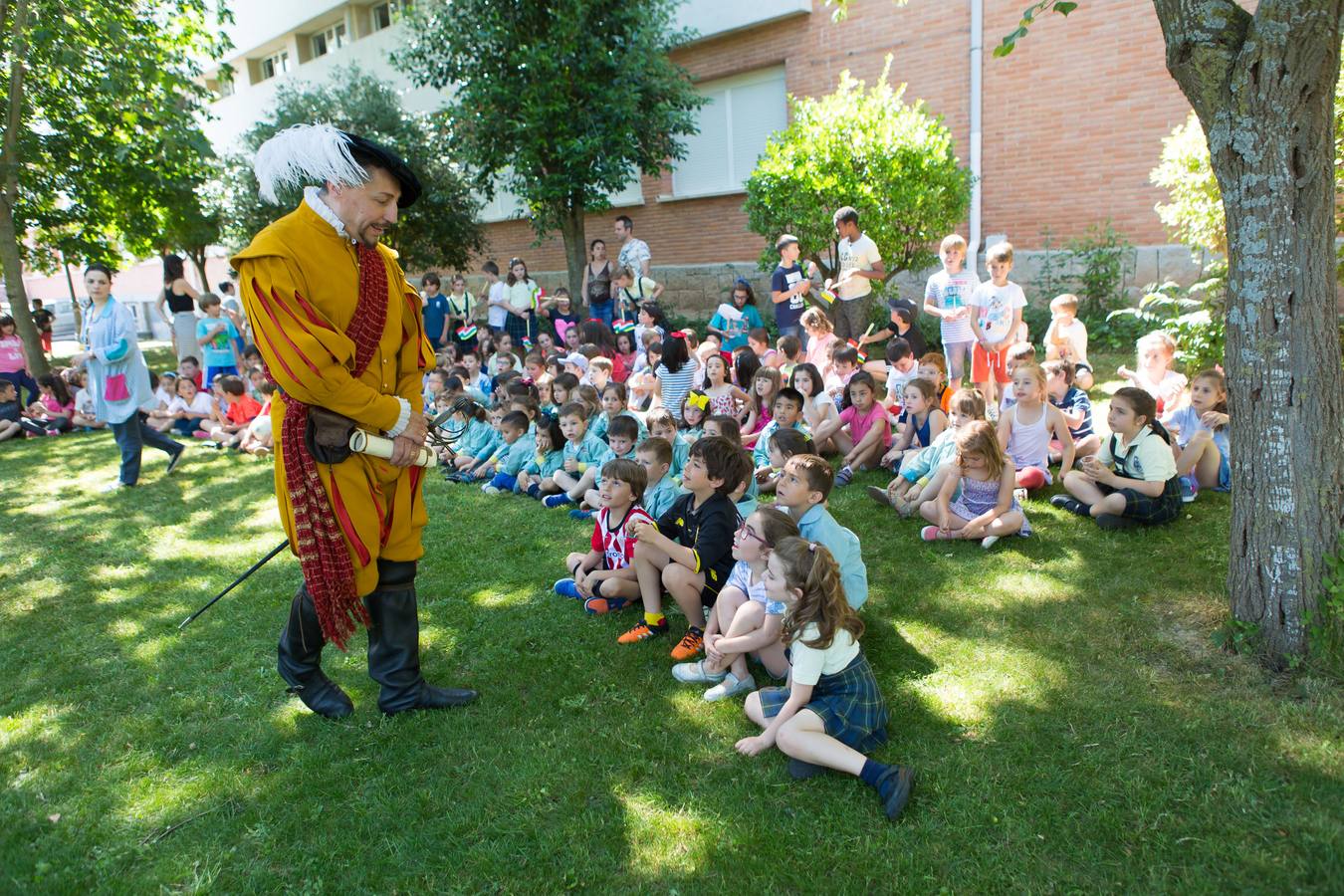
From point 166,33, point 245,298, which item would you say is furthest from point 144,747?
point 166,33

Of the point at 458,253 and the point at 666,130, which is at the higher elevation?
the point at 666,130

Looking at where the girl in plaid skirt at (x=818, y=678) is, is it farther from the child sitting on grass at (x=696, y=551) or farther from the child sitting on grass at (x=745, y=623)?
the child sitting on grass at (x=696, y=551)

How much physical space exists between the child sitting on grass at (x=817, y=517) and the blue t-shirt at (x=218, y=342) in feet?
30.3

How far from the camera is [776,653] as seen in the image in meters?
3.82

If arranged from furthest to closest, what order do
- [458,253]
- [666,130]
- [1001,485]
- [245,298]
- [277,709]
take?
[458,253] < [666,130] < [1001,485] < [277,709] < [245,298]

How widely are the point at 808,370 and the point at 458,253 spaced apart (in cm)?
1152

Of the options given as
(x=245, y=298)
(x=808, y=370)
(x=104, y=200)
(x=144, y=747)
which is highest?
(x=104, y=200)

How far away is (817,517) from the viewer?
13.6 ft

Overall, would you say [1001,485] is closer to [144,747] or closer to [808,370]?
[808,370]

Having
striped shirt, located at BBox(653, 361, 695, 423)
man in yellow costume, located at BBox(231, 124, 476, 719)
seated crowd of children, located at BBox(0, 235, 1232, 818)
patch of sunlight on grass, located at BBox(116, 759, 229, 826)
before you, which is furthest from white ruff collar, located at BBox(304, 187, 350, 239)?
striped shirt, located at BBox(653, 361, 695, 423)

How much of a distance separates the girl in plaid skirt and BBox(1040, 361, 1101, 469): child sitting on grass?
3587mm

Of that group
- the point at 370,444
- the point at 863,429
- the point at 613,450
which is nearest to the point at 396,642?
the point at 370,444

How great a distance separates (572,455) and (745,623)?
11.4ft

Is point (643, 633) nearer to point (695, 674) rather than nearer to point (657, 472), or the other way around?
point (695, 674)
